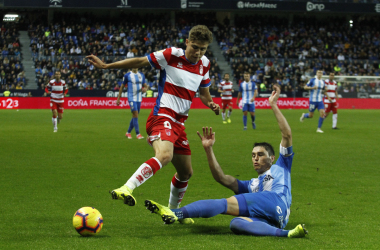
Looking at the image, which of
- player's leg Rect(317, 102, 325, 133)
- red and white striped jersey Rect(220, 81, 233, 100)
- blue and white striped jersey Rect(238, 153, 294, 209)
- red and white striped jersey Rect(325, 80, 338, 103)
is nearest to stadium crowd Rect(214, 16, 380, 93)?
red and white striped jersey Rect(220, 81, 233, 100)

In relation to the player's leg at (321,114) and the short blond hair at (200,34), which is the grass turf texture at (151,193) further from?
the player's leg at (321,114)

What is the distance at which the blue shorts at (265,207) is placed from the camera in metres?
4.57

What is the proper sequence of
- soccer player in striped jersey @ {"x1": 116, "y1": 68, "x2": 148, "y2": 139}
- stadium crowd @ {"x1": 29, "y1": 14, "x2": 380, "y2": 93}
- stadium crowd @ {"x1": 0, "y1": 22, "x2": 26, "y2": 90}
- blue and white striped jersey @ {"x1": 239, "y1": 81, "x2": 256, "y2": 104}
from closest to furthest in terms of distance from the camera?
soccer player in striped jersey @ {"x1": 116, "y1": 68, "x2": 148, "y2": 139} < blue and white striped jersey @ {"x1": 239, "y1": 81, "x2": 256, "y2": 104} < stadium crowd @ {"x1": 0, "y1": 22, "x2": 26, "y2": 90} < stadium crowd @ {"x1": 29, "y1": 14, "x2": 380, "y2": 93}

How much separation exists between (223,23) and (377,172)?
3941 cm

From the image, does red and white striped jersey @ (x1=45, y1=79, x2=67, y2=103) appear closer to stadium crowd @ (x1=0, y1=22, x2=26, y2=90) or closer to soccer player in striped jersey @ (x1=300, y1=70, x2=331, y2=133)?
soccer player in striped jersey @ (x1=300, y1=70, x2=331, y2=133)

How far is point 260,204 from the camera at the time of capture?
459cm

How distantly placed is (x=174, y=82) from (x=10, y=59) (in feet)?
110

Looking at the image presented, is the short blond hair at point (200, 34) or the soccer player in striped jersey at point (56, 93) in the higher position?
the short blond hair at point (200, 34)

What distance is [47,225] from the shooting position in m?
4.83

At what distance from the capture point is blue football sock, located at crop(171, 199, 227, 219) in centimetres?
455

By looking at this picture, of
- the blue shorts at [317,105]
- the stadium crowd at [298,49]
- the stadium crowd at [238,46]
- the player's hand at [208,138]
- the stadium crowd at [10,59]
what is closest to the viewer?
the player's hand at [208,138]

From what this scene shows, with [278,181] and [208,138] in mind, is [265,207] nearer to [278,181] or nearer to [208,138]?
[278,181]

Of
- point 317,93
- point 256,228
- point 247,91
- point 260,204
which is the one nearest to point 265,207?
point 260,204

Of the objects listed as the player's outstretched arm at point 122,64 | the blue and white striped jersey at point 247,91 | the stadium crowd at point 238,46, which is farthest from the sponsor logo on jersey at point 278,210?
the stadium crowd at point 238,46
